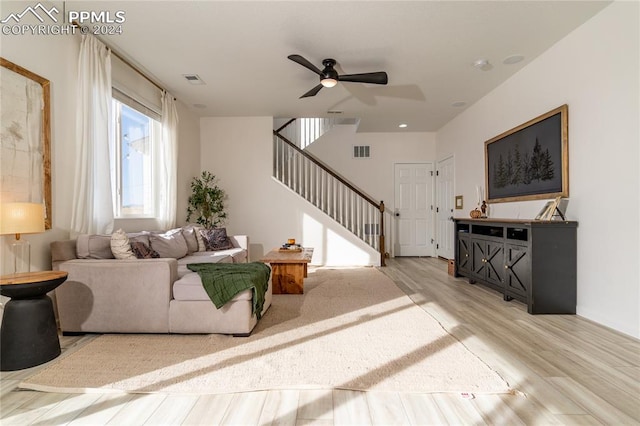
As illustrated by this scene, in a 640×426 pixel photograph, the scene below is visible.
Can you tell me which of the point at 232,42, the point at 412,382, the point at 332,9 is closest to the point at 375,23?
the point at 332,9

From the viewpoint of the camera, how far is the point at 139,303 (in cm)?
266

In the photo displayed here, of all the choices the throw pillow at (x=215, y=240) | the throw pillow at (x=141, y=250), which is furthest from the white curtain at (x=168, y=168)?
the throw pillow at (x=141, y=250)

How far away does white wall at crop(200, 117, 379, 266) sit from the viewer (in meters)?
6.39

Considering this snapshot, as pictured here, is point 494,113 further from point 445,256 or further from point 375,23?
point 445,256

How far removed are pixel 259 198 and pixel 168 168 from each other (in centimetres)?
190

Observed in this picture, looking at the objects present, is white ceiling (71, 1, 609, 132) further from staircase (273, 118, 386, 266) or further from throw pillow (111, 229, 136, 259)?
throw pillow (111, 229, 136, 259)

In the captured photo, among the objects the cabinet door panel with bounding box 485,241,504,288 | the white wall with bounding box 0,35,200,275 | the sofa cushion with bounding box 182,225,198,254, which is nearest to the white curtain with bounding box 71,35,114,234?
the white wall with bounding box 0,35,200,275

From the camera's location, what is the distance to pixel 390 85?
474 centimetres

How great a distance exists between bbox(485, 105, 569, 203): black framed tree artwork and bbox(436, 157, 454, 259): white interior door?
166cm

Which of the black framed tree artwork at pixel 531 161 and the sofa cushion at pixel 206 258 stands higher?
the black framed tree artwork at pixel 531 161

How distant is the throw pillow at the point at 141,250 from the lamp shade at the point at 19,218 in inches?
38.0

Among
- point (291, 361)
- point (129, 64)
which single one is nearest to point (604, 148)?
point (291, 361)

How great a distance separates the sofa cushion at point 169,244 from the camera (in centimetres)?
386

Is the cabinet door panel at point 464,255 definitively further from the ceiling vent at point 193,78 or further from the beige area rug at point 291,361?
the ceiling vent at point 193,78
